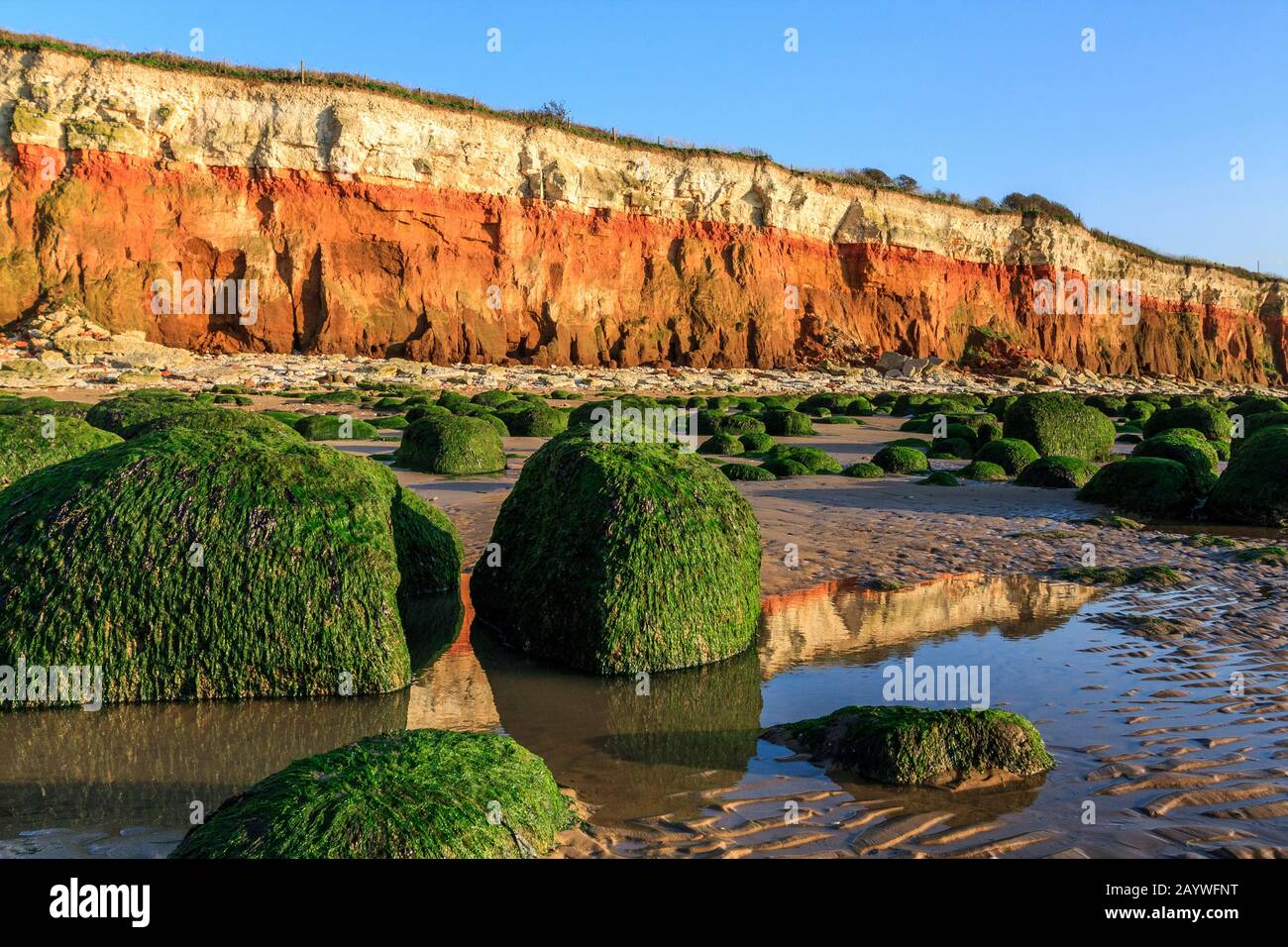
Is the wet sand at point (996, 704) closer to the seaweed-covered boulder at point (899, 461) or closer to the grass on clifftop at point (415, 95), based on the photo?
the seaweed-covered boulder at point (899, 461)

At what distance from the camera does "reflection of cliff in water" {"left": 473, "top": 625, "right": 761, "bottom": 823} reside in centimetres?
561

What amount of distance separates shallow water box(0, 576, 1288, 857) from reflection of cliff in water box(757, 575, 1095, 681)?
0.15ft

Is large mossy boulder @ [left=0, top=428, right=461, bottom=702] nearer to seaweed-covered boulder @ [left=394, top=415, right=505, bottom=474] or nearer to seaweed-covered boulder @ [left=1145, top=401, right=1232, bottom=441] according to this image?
seaweed-covered boulder @ [left=394, top=415, right=505, bottom=474]

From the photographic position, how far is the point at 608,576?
769 centimetres

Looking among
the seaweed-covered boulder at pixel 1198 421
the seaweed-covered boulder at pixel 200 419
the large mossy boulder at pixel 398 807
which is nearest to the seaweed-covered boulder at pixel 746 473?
the seaweed-covered boulder at pixel 200 419

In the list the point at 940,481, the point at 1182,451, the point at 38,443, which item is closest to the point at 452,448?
the point at 38,443

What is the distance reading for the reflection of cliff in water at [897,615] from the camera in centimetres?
838

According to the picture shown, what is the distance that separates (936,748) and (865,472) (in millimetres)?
13507

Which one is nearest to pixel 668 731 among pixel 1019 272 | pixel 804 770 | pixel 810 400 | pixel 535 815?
pixel 804 770

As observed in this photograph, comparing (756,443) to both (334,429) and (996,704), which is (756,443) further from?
(996,704)

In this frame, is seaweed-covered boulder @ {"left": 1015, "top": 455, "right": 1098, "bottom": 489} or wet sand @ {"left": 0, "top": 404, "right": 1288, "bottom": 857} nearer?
wet sand @ {"left": 0, "top": 404, "right": 1288, "bottom": 857}

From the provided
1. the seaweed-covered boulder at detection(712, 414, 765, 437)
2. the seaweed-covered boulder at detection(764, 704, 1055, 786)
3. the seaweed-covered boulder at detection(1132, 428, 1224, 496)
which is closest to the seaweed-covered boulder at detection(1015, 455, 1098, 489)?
the seaweed-covered boulder at detection(1132, 428, 1224, 496)

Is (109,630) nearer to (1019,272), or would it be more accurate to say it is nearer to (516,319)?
(516,319)

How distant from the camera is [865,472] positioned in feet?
61.7
